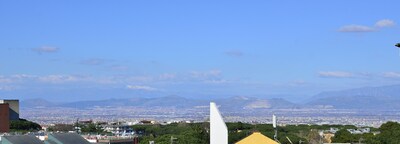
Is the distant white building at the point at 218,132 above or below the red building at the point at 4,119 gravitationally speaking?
below

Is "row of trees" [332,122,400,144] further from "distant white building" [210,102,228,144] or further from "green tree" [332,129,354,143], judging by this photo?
"distant white building" [210,102,228,144]

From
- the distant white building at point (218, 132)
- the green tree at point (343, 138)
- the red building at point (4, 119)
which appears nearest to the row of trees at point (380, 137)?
the green tree at point (343, 138)

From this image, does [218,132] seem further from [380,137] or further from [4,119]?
[4,119]

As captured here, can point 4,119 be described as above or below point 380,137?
above

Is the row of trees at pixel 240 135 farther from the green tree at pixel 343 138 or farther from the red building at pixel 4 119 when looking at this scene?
the red building at pixel 4 119

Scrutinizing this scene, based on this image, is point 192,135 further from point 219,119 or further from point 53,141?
point 219,119

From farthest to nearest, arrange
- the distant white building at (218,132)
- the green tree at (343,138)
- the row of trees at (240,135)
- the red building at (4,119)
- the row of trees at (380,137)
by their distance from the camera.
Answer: the green tree at (343,138)
the red building at (4,119)
the row of trees at (240,135)
the row of trees at (380,137)
the distant white building at (218,132)

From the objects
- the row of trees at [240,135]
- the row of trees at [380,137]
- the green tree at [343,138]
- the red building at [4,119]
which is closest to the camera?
the row of trees at [380,137]

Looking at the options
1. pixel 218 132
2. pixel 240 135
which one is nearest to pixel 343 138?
pixel 240 135

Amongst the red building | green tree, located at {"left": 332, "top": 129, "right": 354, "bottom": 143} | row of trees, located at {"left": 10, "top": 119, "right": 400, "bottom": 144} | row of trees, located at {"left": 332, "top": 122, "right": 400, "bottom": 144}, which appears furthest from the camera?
green tree, located at {"left": 332, "top": 129, "right": 354, "bottom": 143}

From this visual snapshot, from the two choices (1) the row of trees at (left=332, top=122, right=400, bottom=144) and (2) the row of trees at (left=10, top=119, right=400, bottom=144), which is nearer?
(1) the row of trees at (left=332, top=122, right=400, bottom=144)

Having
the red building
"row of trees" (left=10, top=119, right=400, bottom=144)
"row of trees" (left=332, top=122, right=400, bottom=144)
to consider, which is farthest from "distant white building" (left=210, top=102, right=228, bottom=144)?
the red building

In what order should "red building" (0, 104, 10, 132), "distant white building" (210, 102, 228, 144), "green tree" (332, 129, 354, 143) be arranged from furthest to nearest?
"green tree" (332, 129, 354, 143)
"red building" (0, 104, 10, 132)
"distant white building" (210, 102, 228, 144)

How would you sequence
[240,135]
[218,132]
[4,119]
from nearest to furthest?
[218,132] → [4,119] → [240,135]
